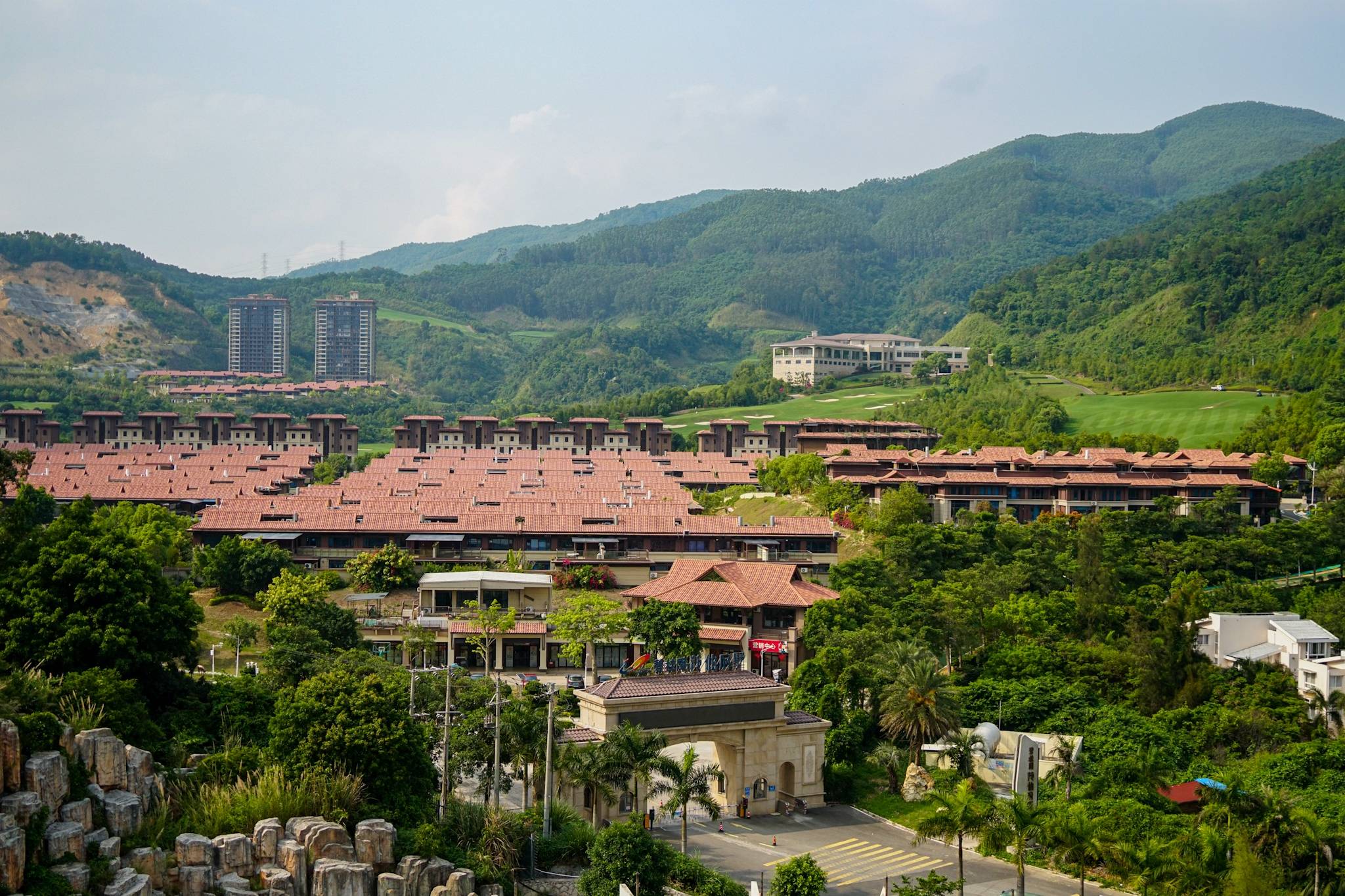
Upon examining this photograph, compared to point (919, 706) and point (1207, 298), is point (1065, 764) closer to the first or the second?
point (919, 706)

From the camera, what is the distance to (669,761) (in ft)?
111

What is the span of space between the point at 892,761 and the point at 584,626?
599 inches

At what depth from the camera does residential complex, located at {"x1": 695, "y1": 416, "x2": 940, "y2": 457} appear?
313 feet

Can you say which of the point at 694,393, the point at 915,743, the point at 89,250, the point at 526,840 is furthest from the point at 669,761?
the point at 89,250

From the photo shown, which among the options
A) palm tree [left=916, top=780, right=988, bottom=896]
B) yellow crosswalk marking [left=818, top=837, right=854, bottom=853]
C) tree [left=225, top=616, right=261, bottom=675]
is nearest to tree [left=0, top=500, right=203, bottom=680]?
tree [left=225, top=616, right=261, bottom=675]

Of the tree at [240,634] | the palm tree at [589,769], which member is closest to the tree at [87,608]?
the palm tree at [589,769]

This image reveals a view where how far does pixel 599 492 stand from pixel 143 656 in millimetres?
45314

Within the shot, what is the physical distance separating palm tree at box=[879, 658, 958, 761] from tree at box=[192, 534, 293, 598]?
2723 centimetres

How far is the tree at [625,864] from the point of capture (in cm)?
2998

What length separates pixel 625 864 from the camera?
30031 millimetres

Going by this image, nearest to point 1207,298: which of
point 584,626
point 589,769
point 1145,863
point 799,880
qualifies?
point 584,626

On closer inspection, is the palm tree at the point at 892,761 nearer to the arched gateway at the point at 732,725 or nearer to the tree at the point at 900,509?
the arched gateway at the point at 732,725

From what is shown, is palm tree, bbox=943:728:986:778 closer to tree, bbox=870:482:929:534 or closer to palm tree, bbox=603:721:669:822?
palm tree, bbox=603:721:669:822

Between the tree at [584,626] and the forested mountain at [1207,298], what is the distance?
57.5 meters
